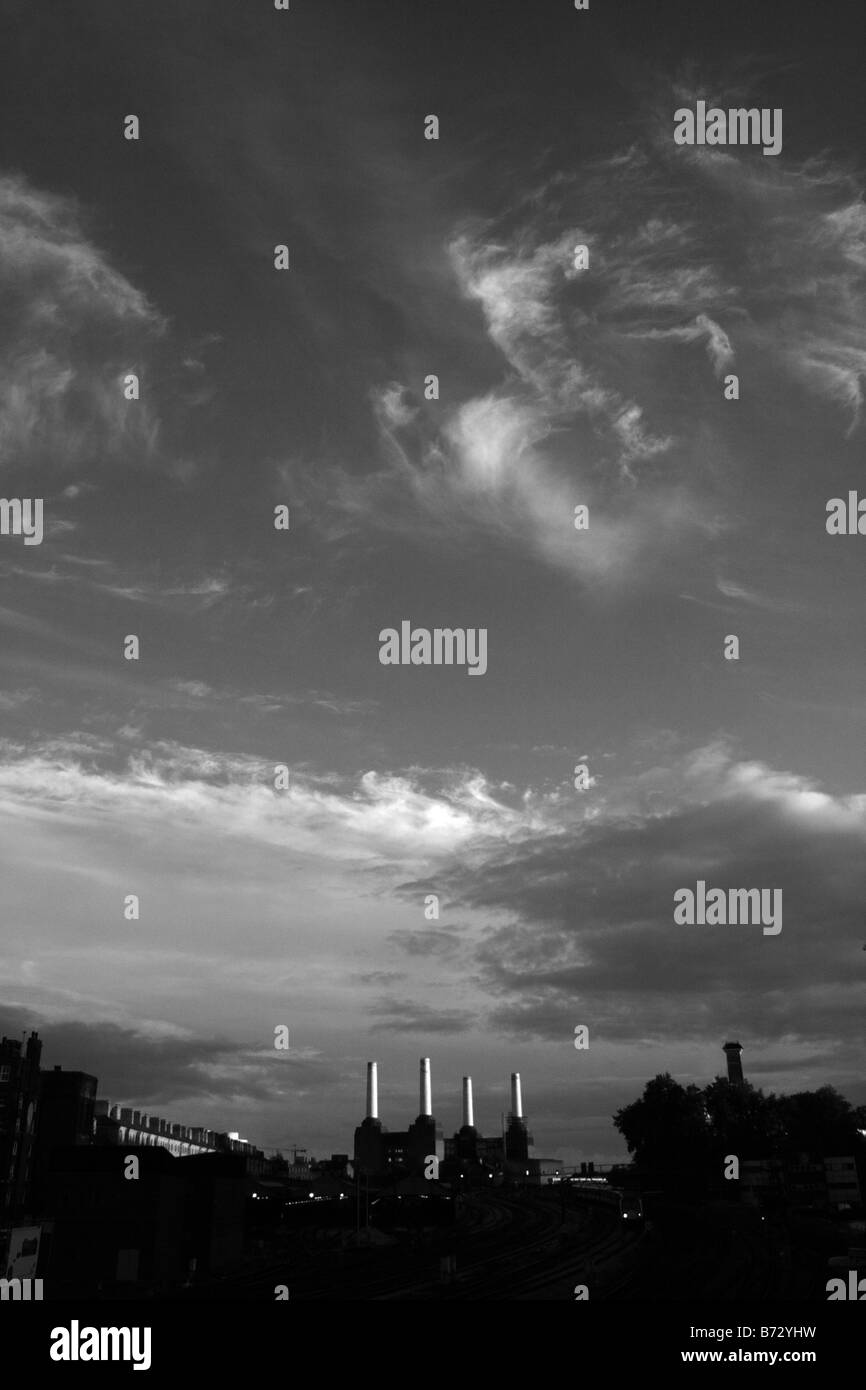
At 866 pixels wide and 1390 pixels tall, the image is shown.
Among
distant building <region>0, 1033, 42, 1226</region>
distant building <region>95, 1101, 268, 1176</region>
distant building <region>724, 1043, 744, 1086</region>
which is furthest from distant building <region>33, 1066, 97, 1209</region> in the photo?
distant building <region>724, 1043, 744, 1086</region>

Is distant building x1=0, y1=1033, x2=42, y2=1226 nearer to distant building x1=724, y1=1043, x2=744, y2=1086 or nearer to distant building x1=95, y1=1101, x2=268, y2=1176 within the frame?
distant building x1=95, y1=1101, x2=268, y2=1176

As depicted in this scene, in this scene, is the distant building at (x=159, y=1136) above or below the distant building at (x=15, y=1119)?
below

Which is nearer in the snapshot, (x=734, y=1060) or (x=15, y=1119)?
(x=15, y=1119)

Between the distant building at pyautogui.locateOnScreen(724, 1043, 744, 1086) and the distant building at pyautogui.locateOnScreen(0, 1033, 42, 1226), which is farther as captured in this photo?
the distant building at pyautogui.locateOnScreen(724, 1043, 744, 1086)

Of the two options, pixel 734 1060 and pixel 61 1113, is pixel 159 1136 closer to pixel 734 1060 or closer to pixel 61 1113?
pixel 61 1113

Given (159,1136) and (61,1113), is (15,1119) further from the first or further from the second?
(159,1136)

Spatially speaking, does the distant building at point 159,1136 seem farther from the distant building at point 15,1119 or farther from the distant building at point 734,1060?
the distant building at point 734,1060

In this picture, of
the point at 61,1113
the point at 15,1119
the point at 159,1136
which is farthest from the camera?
the point at 159,1136

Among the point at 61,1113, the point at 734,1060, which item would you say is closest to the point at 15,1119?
the point at 61,1113

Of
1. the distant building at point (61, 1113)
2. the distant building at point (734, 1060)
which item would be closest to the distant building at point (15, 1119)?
the distant building at point (61, 1113)

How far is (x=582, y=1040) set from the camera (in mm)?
58531

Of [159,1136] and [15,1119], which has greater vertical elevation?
[15,1119]

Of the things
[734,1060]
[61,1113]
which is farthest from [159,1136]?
[734,1060]

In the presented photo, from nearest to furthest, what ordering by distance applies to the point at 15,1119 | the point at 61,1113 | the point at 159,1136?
the point at 15,1119, the point at 61,1113, the point at 159,1136
